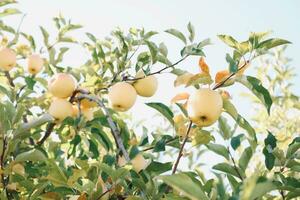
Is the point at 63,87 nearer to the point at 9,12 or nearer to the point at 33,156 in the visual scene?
the point at 33,156

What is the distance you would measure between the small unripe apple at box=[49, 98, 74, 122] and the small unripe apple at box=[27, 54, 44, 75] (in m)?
0.98

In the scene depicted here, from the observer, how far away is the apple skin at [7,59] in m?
3.01

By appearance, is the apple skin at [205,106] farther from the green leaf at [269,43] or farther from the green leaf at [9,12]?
the green leaf at [9,12]

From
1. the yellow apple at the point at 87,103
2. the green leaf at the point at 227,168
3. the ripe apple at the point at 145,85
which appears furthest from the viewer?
the yellow apple at the point at 87,103

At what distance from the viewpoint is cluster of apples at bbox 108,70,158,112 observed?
221 centimetres

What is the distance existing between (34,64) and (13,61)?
20cm

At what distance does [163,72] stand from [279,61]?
4.73 m

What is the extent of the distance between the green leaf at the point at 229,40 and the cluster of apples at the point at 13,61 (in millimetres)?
1675

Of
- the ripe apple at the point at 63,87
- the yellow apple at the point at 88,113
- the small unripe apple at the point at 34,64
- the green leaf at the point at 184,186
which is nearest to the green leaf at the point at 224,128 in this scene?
the yellow apple at the point at 88,113

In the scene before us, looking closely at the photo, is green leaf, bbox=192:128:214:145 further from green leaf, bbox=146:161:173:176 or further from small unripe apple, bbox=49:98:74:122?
small unripe apple, bbox=49:98:74:122

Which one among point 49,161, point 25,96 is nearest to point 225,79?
point 49,161

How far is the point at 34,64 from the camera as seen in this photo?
10.7 ft

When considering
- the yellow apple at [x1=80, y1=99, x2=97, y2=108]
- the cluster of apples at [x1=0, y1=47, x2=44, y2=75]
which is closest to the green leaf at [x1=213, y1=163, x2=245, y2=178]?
the yellow apple at [x1=80, y1=99, x2=97, y2=108]

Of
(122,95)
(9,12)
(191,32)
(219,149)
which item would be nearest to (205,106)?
(219,149)
